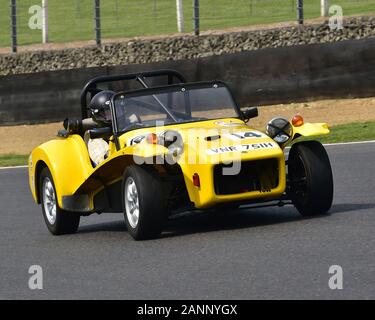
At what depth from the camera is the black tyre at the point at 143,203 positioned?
10.4 meters

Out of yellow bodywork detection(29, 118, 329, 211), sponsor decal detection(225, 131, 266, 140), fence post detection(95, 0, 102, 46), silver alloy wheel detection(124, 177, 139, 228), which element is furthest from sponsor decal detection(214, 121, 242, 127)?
fence post detection(95, 0, 102, 46)

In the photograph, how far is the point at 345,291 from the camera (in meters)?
7.75

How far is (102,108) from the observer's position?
1183 centimetres

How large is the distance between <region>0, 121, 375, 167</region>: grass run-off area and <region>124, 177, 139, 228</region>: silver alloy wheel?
27.6 feet

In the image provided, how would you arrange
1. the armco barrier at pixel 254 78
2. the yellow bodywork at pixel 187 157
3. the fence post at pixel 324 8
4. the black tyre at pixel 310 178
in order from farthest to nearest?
the fence post at pixel 324 8
the armco barrier at pixel 254 78
the black tyre at pixel 310 178
the yellow bodywork at pixel 187 157

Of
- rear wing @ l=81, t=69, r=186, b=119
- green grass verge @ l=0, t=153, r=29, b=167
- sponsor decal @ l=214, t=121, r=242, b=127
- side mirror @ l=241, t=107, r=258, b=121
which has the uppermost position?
rear wing @ l=81, t=69, r=186, b=119

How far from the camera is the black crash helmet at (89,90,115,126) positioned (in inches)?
464

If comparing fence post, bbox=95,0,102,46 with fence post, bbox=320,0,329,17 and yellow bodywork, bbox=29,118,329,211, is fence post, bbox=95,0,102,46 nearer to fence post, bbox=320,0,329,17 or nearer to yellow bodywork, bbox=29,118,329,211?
fence post, bbox=320,0,329,17

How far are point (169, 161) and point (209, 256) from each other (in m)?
1.17

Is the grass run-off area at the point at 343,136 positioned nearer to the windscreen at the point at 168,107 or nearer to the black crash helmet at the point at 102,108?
the windscreen at the point at 168,107

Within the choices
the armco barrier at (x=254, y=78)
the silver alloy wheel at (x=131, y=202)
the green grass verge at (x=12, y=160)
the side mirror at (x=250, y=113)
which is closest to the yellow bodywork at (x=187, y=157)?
the side mirror at (x=250, y=113)

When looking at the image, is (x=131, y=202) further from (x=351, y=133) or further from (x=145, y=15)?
(x=145, y=15)

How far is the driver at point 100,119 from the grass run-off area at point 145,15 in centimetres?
1501
